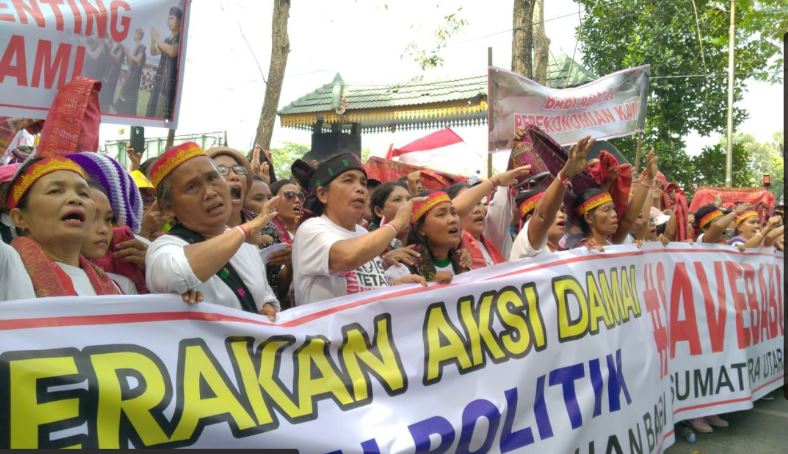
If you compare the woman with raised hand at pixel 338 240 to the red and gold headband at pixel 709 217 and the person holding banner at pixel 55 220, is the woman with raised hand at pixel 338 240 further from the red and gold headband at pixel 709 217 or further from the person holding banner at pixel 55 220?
the red and gold headband at pixel 709 217

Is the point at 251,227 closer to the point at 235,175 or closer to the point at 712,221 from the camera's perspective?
the point at 235,175

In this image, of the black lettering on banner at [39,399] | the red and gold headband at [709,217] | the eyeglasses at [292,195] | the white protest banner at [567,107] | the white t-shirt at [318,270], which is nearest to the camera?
the black lettering on banner at [39,399]

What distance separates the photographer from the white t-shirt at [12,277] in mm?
2040

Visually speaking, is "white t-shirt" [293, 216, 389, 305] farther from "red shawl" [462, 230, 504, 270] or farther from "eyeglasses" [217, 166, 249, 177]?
"red shawl" [462, 230, 504, 270]

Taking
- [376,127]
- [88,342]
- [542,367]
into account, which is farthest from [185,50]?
[376,127]

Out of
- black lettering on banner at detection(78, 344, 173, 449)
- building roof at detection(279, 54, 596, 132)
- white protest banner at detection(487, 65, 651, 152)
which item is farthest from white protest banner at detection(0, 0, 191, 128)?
building roof at detection(279, 54, 596, 132)

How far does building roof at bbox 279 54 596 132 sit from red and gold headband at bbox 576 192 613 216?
969 cm

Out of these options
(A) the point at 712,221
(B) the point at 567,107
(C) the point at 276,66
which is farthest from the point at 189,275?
(C) the point at 276,66

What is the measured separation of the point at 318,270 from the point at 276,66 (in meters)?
5.98

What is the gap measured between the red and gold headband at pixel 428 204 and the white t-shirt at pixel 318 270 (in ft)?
2.35

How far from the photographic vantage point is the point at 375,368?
2691mm

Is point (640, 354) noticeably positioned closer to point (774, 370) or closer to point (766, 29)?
point (774, 370)

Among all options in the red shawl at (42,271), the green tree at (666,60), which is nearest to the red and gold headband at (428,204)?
the red shawl at (42,271)

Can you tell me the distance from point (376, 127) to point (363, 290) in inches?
515
